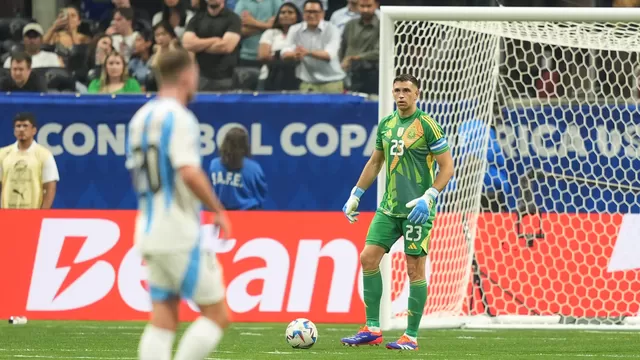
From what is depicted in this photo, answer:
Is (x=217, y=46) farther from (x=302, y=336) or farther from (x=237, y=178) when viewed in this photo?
(x=302, y=336)

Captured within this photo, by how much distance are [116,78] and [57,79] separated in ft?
2.66

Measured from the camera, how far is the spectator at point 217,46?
1578 cm

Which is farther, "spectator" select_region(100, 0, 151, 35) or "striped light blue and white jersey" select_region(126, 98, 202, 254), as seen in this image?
"spectator" select_region(100, 0, 151, 35)

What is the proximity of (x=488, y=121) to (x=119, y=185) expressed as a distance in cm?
464

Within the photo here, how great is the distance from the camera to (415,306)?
31.6 feet

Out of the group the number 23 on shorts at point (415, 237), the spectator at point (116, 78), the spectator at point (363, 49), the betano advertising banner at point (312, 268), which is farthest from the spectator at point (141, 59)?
the number 23 on shorts at point (415, 237)

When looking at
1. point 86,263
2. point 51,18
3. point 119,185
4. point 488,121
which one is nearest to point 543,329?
point 488,121

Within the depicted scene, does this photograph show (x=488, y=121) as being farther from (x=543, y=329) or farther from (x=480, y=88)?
(x=543, y=329)

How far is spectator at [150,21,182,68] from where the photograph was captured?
52.4 feet

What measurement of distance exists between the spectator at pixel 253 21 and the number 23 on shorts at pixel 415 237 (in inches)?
265

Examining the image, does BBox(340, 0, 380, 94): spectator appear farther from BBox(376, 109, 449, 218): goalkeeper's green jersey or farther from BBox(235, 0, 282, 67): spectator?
BBox(376, 109, 449, 218): goalkeeper's green jersey

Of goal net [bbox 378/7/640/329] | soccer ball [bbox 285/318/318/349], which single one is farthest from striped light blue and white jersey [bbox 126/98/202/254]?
goal net [bbox 378/7/640/329]

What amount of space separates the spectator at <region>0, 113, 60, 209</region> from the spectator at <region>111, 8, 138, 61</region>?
2739 mm

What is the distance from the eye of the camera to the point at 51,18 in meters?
18.1
